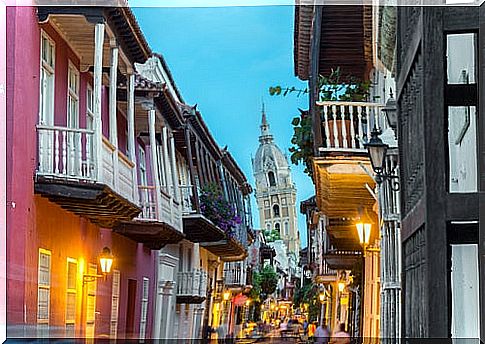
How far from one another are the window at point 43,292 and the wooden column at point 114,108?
497mm

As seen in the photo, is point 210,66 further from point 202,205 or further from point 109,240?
point 109,240

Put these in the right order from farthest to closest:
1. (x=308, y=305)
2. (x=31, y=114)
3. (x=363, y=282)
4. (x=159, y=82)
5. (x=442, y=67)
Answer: (x=363, y=282)
(x=308, y=305)
(x=159, y=82)
(x=31, y=114)
(x=442, y=67)

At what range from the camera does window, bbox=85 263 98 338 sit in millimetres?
4945

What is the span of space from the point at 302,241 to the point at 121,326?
3.13 ft

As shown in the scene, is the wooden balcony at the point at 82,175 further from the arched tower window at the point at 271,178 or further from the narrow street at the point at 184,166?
the arched tower window at the point at 271,178

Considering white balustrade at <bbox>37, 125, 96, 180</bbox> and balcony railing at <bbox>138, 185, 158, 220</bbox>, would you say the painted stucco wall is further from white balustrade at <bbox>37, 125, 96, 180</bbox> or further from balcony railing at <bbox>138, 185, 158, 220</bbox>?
balcony railing at <bbox>138, 185, 158, 220</bbox>

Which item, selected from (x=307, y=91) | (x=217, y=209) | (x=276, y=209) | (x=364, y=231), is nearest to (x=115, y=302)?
(x=217, y=209)

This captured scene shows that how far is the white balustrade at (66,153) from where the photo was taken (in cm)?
457

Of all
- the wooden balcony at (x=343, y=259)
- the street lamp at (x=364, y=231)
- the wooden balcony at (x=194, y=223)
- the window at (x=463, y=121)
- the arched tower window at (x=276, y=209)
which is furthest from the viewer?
the wooden balcony at (x=343, y=259)

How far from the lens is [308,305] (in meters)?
5.26

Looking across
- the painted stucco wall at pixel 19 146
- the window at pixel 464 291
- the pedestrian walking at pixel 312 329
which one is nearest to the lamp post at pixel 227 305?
the pedestrian walking at pixel 312 329

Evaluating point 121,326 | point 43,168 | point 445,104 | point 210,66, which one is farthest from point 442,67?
point 121,326

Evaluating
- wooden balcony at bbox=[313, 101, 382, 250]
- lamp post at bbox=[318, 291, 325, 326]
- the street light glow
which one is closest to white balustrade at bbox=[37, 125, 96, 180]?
wooden balcony at bbox=[313, 101, 382, 250]

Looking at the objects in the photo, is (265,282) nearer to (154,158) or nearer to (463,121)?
(154,158)
